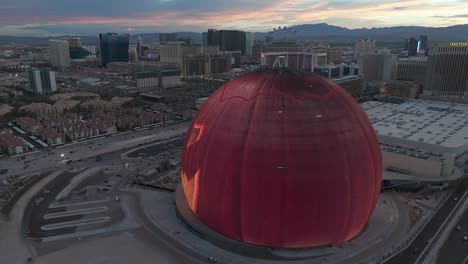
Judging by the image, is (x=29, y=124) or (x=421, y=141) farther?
(x=29, y=124)

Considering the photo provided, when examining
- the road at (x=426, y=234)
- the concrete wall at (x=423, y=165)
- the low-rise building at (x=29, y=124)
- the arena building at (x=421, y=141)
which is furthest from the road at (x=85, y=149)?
the road at (x=426, y=234)

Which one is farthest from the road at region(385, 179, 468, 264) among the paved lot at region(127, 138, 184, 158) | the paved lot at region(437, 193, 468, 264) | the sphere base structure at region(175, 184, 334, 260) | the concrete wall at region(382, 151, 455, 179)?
the paved lot at region(127, 138, 184, 158)

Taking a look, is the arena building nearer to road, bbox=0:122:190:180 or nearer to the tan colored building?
the tan colored building

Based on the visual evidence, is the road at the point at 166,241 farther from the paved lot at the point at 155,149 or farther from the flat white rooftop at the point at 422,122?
the flat white rooftop at the point at 422,122

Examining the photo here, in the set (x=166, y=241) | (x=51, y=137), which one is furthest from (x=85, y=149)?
(x=166, y=241)

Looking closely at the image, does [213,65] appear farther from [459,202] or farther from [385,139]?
[459,202]

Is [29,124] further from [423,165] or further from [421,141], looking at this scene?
[421,141]
